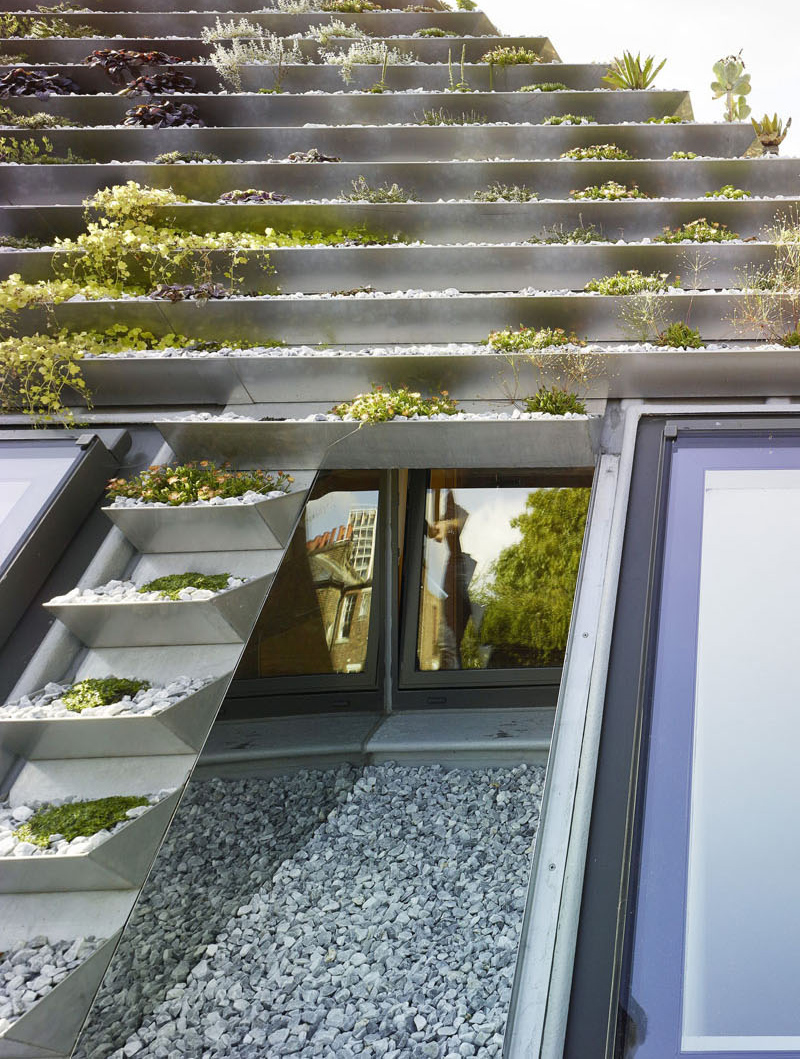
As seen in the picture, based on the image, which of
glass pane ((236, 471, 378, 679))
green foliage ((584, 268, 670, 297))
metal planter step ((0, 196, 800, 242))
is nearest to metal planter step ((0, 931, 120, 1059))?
glass pane ((236, 471, 378, 679))

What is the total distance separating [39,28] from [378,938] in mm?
8104

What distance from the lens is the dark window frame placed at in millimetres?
1676

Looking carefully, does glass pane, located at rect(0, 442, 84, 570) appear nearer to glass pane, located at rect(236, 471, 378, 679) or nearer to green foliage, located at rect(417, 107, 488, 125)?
glass pane, located at rect(236, 471, 378, 679)

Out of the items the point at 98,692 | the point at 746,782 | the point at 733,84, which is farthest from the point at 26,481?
the point at 733,84

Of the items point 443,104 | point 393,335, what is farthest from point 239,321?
point 443,104

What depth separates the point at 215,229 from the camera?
5.34 meters

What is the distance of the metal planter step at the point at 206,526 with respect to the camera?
138 inches

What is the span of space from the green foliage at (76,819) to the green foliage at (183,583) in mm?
855

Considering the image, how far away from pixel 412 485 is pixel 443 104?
3797mm

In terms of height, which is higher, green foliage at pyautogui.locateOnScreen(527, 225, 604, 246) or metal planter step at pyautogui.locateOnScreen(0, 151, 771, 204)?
metal planter step at pyautogui.locateOnScreen(0, 151, 771, 204)

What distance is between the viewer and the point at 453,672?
3990mm

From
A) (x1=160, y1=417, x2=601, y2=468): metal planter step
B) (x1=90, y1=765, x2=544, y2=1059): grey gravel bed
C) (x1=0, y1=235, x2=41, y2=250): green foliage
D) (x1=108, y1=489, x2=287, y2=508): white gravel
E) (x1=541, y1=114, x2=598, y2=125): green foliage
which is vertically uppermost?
(x1=541, y1=114, x2=598, y2=125): green foliage

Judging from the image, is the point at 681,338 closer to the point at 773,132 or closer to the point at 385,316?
the point at 385,316

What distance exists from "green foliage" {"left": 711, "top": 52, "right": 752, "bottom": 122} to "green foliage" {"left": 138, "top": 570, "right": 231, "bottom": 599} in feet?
24.1
